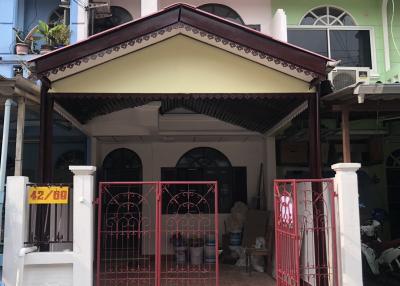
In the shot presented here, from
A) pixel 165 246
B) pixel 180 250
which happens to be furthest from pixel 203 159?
pixel 180 250

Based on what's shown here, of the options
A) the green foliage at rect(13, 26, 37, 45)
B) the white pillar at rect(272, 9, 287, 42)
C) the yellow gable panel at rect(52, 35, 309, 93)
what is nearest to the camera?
the yellow gable panel at rect(52, 35, 309, 93)

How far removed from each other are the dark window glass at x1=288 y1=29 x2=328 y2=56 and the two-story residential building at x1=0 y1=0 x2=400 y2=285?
0.09 ft

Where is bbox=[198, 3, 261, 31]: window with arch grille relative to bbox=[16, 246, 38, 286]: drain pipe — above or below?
above

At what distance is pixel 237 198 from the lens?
455 inches

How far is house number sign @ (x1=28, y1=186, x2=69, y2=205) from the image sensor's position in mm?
5902

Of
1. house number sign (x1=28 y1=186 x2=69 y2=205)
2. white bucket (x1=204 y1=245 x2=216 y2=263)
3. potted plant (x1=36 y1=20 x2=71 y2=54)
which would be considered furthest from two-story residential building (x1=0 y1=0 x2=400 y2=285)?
white bucket (x1=204 y1=245 x2=216 y2=263)

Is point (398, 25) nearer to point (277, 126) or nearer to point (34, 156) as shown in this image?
point (277, 126)

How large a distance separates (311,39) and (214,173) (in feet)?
13.3

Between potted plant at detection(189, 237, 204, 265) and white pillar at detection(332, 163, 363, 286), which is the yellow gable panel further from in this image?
potted plant at detection(189, 237, 204, 265)

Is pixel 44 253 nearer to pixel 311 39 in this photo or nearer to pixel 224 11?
pixel 224 11

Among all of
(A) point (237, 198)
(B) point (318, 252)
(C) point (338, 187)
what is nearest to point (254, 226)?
(A) point (237, 198)

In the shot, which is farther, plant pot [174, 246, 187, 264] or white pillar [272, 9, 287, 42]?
plant pot [174, 246, 187, 264]

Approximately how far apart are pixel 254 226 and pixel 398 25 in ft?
19.0

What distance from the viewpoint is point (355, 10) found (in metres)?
10.8
